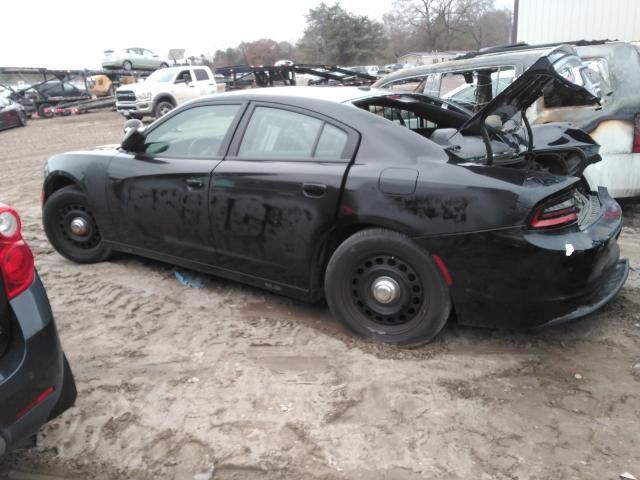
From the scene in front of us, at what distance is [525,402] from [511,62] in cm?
369

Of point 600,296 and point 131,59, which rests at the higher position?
point 131,59

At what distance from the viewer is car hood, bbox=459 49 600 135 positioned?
2.88 metres

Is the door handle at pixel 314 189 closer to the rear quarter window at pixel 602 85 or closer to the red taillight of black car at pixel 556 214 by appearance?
the red taillight of black car at pixel 556 214

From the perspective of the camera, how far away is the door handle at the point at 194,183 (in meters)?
3.75

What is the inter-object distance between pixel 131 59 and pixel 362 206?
33.1 m

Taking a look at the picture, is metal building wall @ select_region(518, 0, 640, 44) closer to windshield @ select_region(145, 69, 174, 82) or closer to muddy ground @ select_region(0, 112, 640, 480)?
windshield @ select_region(145, 69, 174, 82)

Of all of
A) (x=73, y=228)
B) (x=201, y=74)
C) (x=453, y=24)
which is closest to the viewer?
(x=73, y=228)

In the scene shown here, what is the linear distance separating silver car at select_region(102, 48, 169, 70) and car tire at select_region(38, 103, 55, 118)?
20.0ft

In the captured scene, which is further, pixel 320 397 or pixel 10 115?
pixel 10 115

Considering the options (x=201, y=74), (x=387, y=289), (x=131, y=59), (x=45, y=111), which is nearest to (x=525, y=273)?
(x=387, y=289)

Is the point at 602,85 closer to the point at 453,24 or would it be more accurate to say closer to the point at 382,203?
the point at 382,203

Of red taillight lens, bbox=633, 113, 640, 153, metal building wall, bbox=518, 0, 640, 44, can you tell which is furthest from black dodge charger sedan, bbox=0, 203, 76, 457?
metal building wall, bbox=518, 0, 640, 44

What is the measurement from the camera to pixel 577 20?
1432cm

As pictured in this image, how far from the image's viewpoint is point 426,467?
234 cm
